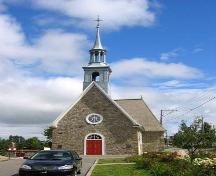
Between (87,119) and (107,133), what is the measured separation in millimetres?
2711

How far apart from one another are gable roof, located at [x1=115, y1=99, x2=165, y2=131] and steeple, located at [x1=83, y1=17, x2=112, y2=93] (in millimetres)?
4299

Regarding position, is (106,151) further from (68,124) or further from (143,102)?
(143,102)

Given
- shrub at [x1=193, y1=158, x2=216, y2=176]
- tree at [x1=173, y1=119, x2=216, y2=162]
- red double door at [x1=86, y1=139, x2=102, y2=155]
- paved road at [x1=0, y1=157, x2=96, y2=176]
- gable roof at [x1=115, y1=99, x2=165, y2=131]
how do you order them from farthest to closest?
gable roof at [x1=115, y1=99, x2=165, y2=131], red double door at [x1=86, y1=139, x2=102, y2=155], tree at [x1=173, y1=119, x2=216, y2=162], paved road at [x1=0, y1=157, x2=96, y2=176], shrub at [x1=193, y1=158, x2=216, y2=176]

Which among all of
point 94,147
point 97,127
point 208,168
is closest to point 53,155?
point 208,168

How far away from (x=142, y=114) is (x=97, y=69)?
8.07 metres

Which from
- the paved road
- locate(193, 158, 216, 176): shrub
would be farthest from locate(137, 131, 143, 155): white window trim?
locate(193, 158, 216, 176): shrub

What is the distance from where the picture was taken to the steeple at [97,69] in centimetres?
5909

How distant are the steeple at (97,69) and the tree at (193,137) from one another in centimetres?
2618

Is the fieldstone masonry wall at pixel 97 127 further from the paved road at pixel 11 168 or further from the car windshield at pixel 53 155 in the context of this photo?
the car windshield at pixel 53 155

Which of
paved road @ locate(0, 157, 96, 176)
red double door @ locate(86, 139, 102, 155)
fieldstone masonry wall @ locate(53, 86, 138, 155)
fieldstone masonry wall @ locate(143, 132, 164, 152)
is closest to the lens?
paved road @ locate(0, 157, 96, 176)

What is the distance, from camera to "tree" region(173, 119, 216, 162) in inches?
1219

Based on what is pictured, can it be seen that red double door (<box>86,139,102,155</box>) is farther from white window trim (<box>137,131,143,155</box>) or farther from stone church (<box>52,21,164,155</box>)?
white window trim (<box>137,131,143,155</box>)

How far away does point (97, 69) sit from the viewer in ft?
196

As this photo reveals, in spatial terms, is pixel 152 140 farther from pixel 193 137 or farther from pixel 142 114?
pixel 193 137
